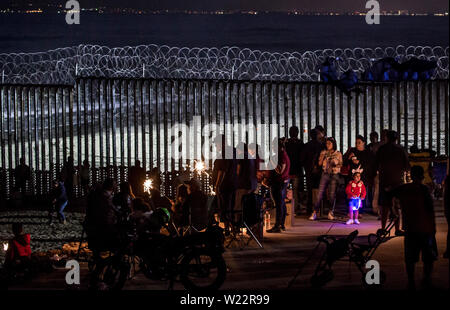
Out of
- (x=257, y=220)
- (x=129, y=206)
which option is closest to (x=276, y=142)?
(x=257, y=220)

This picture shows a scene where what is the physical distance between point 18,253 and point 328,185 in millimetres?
6158

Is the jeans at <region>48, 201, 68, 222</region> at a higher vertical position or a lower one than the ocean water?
lower

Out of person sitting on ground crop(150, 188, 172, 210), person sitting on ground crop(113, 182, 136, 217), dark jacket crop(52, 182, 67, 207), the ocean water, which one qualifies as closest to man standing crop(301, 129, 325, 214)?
person sitting on ground crop(150, 188, 172, 210)

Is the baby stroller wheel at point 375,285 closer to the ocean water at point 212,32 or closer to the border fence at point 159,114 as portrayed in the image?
the border fence at point 159,114

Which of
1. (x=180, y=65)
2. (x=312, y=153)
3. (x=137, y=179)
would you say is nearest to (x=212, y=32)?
(x=180, y=65)

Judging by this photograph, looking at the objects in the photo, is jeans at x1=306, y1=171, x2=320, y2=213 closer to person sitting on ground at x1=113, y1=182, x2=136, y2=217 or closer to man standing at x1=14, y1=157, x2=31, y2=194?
person sitting on ground at x1=113, y1=182, x2=136, y2=217

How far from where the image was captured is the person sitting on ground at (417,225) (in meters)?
7.98

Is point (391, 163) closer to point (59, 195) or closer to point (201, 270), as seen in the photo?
point (201, 270)

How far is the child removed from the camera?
41.7ft

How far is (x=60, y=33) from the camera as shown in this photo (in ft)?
74.2

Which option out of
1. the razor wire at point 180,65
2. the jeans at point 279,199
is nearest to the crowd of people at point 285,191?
the jeans at point 279,199

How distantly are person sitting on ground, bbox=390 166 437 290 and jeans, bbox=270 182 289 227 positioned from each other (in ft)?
13.0
